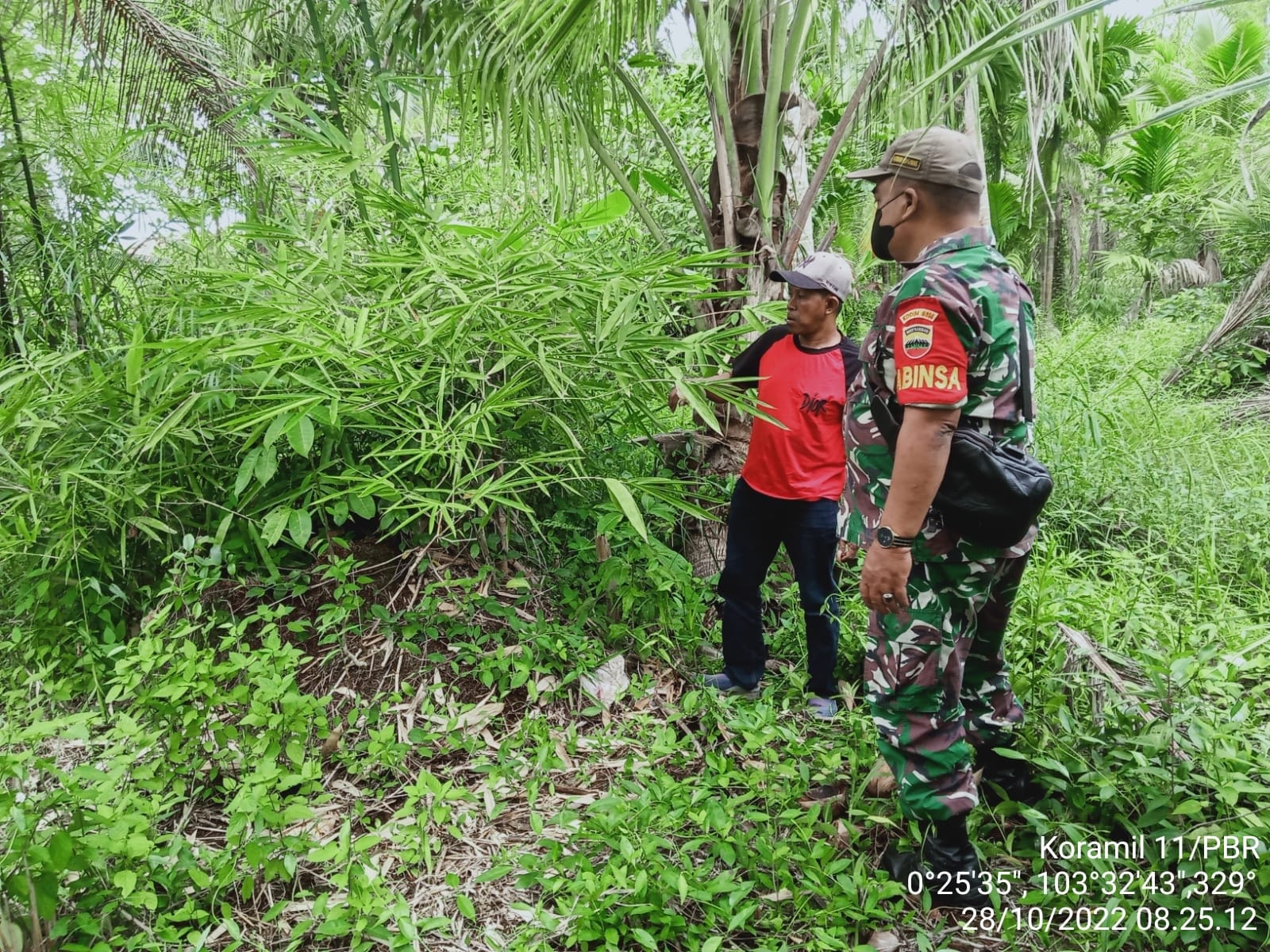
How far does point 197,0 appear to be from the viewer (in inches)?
181

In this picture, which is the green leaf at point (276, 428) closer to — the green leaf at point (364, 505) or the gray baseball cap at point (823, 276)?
the green leaf at point (364, 505)

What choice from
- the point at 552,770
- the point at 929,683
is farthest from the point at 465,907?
the point at 929,683

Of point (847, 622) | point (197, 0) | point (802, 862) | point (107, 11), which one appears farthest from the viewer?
point (197, 0)

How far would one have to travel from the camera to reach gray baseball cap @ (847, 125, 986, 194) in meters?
1.75

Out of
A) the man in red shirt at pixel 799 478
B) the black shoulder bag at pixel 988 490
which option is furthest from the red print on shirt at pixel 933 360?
the man in red shirt at pixel 799 478

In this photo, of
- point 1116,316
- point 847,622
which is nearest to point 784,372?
point 847,622

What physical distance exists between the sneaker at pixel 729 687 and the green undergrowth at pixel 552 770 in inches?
3.1

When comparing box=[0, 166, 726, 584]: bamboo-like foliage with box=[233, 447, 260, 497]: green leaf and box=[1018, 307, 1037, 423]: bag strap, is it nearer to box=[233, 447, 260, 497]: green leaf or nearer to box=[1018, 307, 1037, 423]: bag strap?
box=[233, 447, 260, 497]: green leaf

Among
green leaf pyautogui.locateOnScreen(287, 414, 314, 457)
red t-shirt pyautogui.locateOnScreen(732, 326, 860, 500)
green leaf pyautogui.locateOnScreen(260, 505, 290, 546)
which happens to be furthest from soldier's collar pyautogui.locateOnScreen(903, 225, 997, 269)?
green leaf pyautogui.locateOnScreen(260, 505, 290, 546)

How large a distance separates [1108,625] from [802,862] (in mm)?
1341

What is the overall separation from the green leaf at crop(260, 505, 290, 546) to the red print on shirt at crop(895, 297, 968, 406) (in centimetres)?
174

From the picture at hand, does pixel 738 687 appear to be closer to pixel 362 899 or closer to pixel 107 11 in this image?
pixel 362 899

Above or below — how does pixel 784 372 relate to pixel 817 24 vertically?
below

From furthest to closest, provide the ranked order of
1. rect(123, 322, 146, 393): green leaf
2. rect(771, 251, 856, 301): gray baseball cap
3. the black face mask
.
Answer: rect(771, 251, 856, 301): gray baseball cap, rect(123, 322, 146, 393): green leaf, the black face mask
